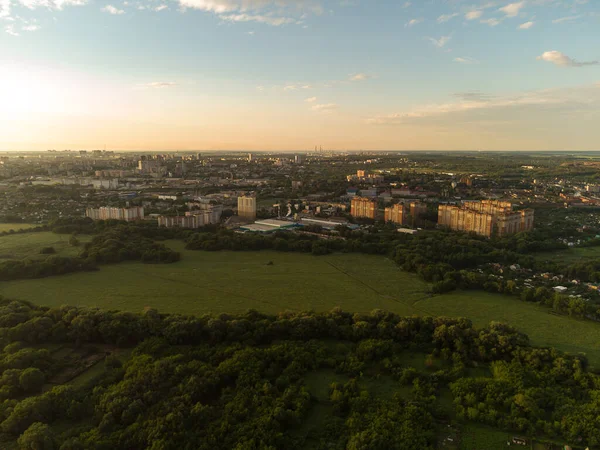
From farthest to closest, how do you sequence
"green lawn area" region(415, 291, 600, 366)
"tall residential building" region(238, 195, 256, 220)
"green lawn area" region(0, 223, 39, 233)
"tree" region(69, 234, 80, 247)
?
1. "tall residential building" region(238, 195, 256, 220)
2. "green lawn area" region(0, 223, 39, 233)
3. "tree" region(69, 234, 80, 247)
4. "green lawn area" region(415, 291, 600, 366)

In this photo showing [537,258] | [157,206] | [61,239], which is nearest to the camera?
[537,258]

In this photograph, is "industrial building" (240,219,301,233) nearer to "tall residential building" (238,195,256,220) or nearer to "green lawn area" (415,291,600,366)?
"tall residential building" (238,195,256,220)

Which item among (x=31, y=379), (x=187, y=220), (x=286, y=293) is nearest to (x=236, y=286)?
(x=286, y=293)

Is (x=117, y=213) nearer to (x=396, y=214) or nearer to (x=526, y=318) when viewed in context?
(x=396, y=214)

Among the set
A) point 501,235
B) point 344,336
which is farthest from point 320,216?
point 344,336

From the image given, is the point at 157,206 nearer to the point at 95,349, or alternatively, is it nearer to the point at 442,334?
the point at 95,349

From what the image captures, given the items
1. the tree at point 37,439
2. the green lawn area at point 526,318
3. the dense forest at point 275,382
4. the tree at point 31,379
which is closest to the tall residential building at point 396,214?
the green lawn area at point 526,318

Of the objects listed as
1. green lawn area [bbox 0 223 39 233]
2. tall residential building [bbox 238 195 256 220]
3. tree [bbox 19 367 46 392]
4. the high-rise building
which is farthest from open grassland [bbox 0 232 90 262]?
tree [bbox 19 367 46 392]
